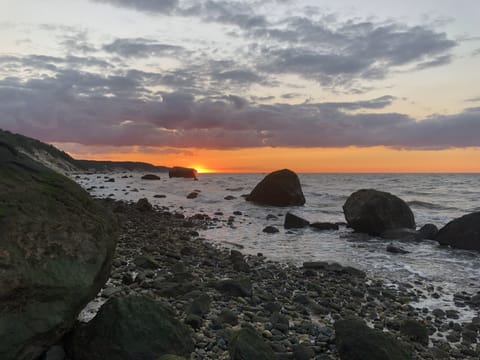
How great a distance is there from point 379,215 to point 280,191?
52.5 ft

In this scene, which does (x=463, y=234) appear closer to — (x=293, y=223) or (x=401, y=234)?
(x=401, y=234)

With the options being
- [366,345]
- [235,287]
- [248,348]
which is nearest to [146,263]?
[235,287]

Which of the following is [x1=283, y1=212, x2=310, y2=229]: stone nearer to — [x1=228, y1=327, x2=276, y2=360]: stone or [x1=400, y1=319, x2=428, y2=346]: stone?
[x1=400, y1=319, x2=428, y2=346]: stone

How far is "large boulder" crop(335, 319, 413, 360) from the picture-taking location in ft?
18.2

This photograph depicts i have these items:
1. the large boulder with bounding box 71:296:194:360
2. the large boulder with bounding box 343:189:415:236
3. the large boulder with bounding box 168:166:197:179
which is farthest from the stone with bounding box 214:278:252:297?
the large boulder with bounding box 168:166:197:179

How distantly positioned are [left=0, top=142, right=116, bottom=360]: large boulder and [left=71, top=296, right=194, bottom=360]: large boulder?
0.32m

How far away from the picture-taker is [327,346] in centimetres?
646

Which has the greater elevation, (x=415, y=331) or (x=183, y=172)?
(x=183, y=172)

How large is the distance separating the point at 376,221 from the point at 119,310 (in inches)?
732

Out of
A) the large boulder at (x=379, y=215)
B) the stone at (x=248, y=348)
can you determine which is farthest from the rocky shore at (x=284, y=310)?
the large boulder at (x=379, y=215)

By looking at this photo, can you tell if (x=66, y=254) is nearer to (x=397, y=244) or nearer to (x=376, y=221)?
(x=397, y=244)

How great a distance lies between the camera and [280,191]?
36.4m

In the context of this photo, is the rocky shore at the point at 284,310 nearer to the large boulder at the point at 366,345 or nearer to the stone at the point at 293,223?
the large boulder at the point at 366,345

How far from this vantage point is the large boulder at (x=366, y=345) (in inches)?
219
